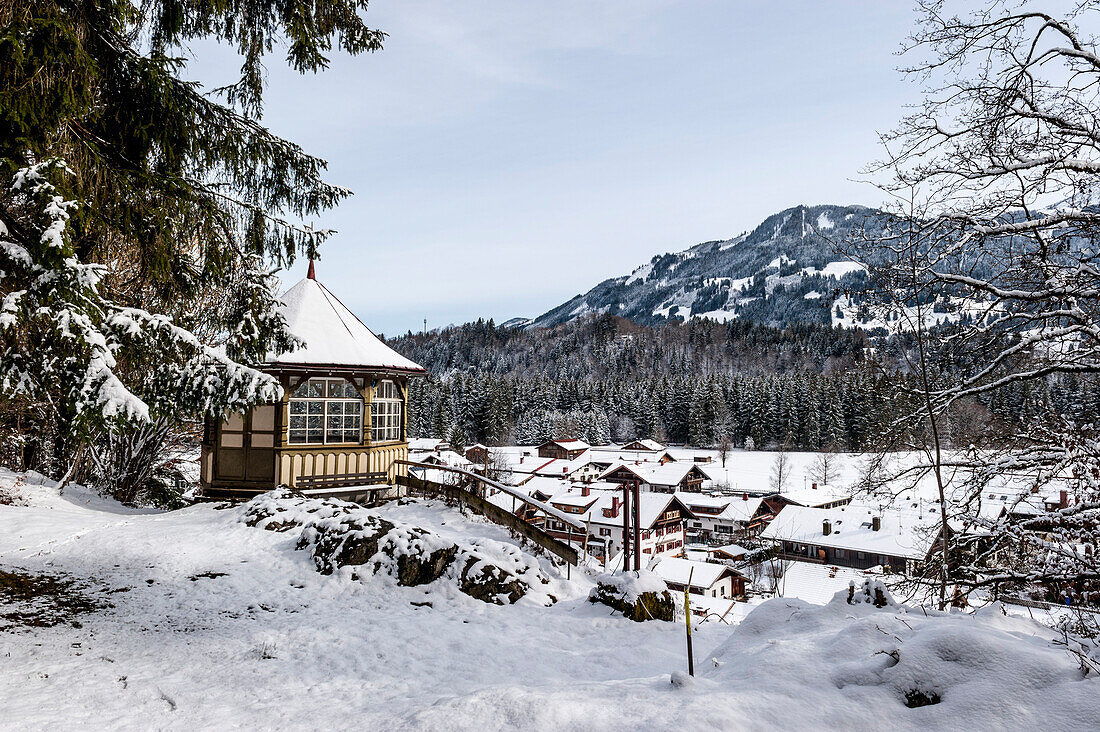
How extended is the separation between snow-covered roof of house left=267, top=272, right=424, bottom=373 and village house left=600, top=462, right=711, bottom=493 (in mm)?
47793

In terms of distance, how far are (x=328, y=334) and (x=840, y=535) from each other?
1729 inches

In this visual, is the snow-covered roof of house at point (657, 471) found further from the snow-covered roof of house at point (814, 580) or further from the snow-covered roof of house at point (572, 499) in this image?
the snow-covered roof of house at point (814, 580)

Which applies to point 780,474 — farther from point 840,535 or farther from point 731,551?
point 731,551

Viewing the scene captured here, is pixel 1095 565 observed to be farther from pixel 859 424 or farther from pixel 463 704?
pixel 859 424

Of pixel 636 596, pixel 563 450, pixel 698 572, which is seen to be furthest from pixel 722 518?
pixel 636 596

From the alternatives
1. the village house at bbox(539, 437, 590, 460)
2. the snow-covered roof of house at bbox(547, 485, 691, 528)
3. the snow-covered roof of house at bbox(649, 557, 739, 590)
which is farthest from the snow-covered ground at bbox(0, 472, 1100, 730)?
the village house at bbox(539, 437, 590, 460)

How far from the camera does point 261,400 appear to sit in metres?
7.03

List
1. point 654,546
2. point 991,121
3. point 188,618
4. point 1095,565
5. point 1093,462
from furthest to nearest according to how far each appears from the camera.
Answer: point 654,546 < point 188,618 < point 991,121 < point 1093,462 < point 1095,565

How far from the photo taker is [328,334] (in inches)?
572

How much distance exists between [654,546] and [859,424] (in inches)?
1925

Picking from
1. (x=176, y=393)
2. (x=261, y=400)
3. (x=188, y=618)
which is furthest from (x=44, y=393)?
(x=188, y=618)

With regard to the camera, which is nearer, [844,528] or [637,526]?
[637,526]

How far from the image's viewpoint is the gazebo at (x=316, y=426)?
13664 mm

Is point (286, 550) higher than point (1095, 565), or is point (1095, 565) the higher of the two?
point (1095, 565)
